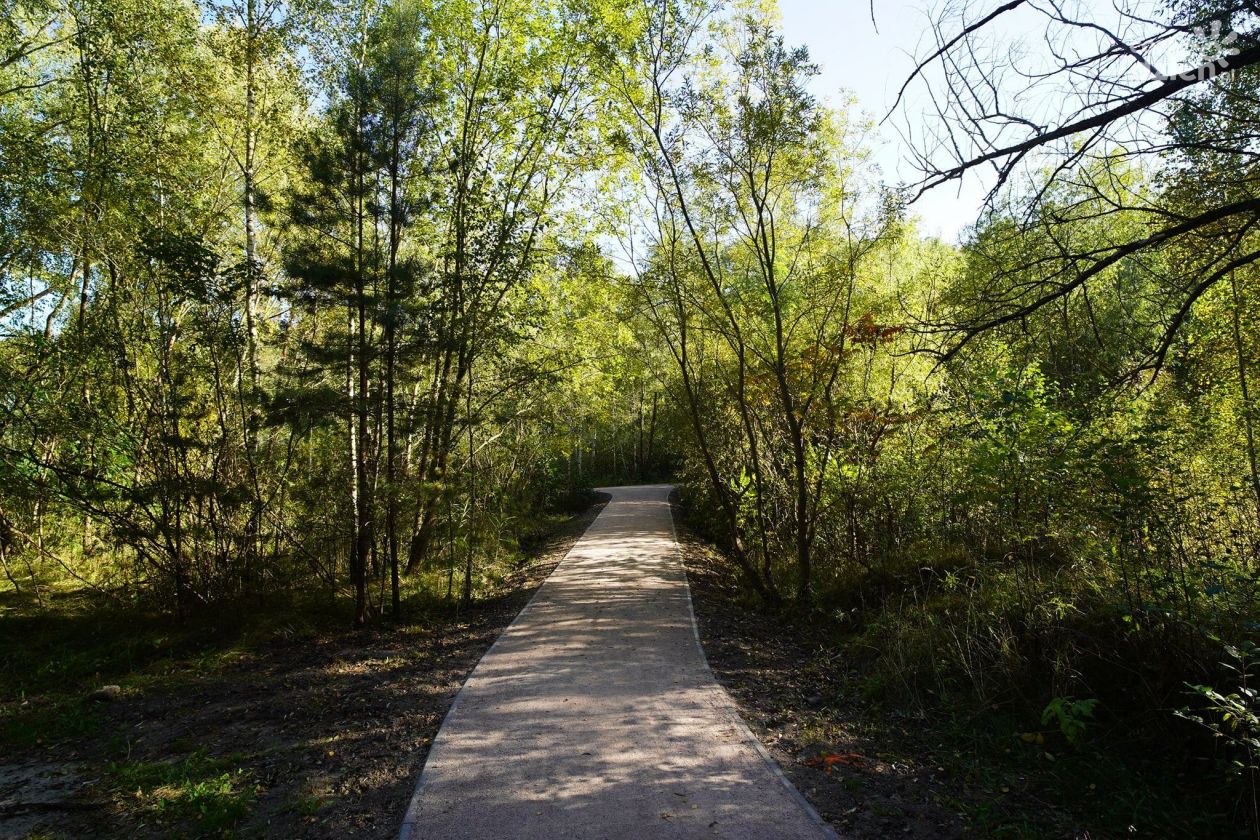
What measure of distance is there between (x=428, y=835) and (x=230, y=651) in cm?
479

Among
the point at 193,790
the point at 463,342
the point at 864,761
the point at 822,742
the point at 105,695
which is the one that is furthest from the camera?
the point at 463,342

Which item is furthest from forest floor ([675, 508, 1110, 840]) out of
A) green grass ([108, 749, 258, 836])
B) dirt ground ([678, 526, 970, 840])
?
green grass ([108, 749, 258, 836])

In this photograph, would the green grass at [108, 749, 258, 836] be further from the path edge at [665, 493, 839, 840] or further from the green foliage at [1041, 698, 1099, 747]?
the green foliage at [1041, 698, 1099, 747]

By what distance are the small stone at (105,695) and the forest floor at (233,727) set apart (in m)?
0.02

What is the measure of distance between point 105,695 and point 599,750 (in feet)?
16.0

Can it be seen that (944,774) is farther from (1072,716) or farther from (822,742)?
(1072,716)

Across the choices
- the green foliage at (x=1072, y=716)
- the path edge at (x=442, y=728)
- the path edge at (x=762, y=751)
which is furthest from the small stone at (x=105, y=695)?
the green foliage at (x=1072, y=716)

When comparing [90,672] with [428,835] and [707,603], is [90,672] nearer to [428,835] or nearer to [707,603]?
[428,835]

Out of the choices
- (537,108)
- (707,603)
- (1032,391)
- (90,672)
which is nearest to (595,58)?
(537,108)

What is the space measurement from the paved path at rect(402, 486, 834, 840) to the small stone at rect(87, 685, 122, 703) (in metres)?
3.32

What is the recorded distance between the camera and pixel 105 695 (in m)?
5.37

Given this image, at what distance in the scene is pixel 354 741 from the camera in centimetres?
429

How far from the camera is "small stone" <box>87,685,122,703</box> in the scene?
17.5ft

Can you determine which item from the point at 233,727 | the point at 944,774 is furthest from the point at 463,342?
the point at 944,774
